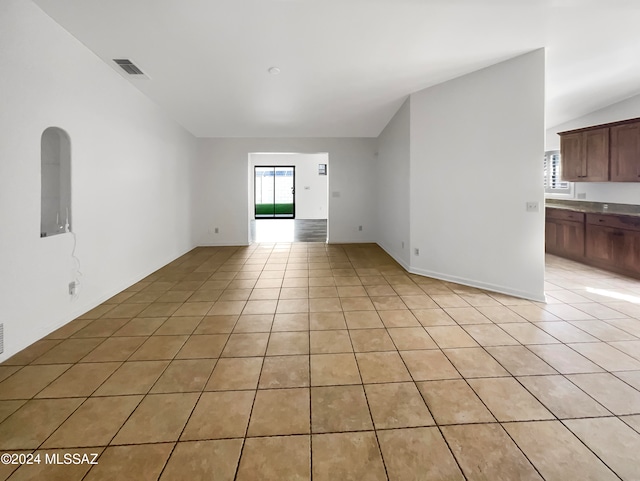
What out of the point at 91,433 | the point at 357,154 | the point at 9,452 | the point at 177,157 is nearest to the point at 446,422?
the point at 91,433

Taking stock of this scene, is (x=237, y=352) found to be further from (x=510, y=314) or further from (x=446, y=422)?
(x=510, y=314)

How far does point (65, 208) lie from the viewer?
3119 mm

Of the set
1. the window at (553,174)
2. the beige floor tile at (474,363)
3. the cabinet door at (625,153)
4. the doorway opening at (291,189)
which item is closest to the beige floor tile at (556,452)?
the beige floor tile at (474,363)

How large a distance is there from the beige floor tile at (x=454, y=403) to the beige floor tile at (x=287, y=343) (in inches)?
36.7

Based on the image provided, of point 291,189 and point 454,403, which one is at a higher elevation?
point 291,189

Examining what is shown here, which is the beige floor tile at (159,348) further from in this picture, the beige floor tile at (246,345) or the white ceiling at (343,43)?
the white ceiling at (343,43)

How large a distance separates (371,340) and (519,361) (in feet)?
3.46

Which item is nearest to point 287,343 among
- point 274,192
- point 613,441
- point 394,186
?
point 613,441

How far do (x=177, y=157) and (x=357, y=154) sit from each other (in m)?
3.84

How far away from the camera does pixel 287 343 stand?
8.67ft

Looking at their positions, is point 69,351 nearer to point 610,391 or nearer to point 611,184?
point 610,391

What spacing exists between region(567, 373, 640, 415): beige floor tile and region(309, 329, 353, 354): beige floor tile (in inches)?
58.6

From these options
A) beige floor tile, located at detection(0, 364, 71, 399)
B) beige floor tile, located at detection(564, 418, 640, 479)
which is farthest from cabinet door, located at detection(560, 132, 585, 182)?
beige floor tile, located at detection(0, 364, 71, 399)

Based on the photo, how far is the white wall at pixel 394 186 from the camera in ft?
16.7
